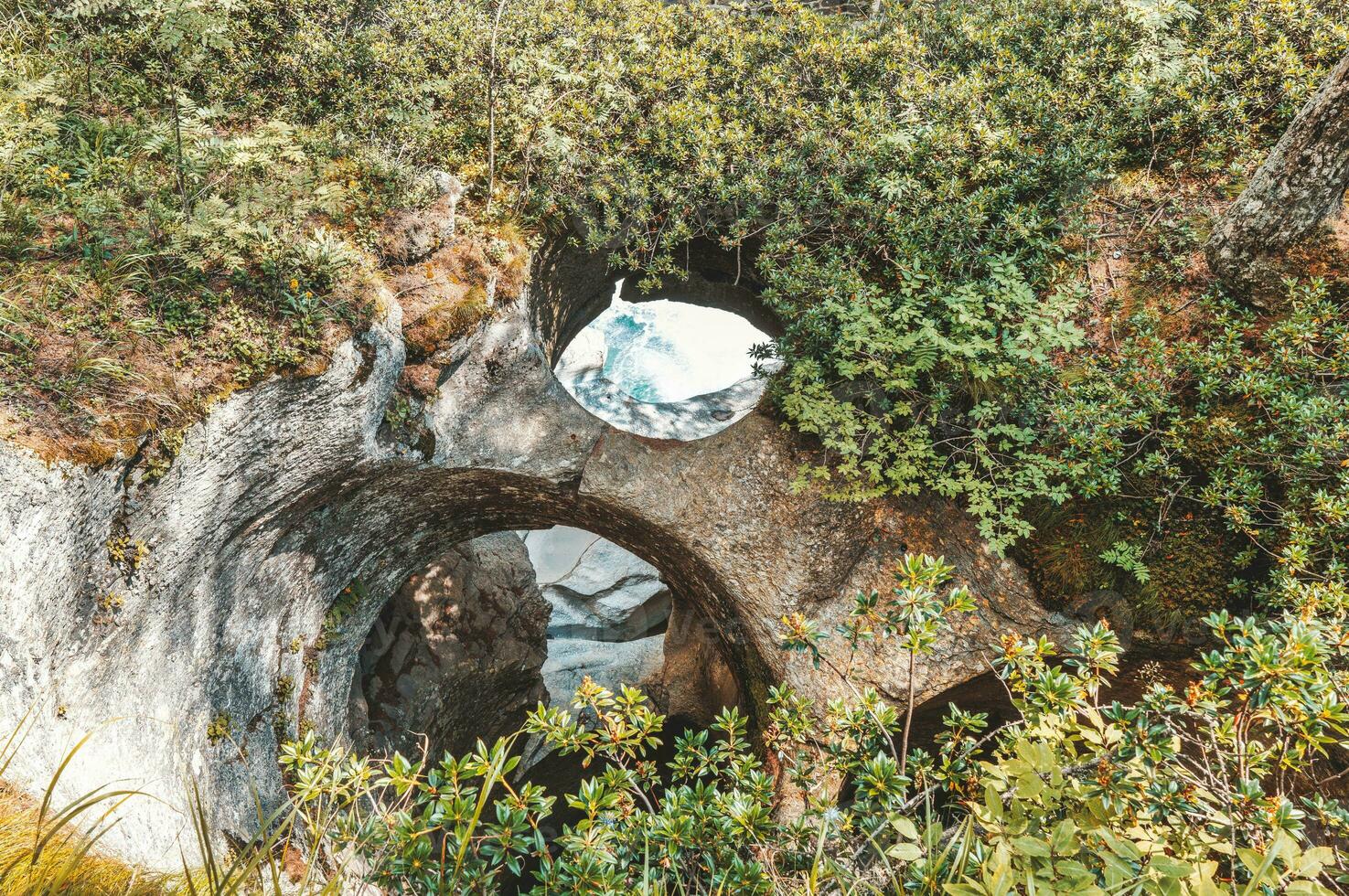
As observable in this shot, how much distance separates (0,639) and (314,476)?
2087 millimetres

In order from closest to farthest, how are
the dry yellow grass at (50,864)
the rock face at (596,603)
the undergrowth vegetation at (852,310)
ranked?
the dry yellow grass at (50,864), the undergrowth vegetation at (852,310), the rock face at (596,603)

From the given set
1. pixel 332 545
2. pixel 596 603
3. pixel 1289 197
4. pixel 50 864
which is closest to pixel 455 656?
pixel 332 545

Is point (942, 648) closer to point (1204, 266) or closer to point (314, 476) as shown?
point (1204, 266)

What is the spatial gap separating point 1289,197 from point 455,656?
1067 cm

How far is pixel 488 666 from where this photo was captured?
991cm

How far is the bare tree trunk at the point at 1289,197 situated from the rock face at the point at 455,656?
390 inches

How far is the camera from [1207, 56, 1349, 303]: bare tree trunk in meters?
4.09

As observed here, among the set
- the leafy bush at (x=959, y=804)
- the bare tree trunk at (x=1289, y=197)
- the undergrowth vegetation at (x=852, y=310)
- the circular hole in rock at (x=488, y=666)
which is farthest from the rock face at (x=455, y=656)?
the bare tree trunk at (x=1289, y=197)

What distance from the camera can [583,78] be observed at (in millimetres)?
6211

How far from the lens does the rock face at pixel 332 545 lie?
322cm

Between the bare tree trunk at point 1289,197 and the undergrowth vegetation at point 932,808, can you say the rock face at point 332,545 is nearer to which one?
the undergrowth vegetation at point 932,808

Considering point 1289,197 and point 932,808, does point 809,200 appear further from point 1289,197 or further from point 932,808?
point 932,808

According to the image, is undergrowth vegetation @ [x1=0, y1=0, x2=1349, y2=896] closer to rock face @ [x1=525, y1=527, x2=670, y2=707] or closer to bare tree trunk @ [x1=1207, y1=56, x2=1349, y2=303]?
bare tree trunk @ [x1=1207, y1=56, x2=1349, y2=303]

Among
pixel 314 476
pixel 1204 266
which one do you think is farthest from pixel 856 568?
pixel 314 476
